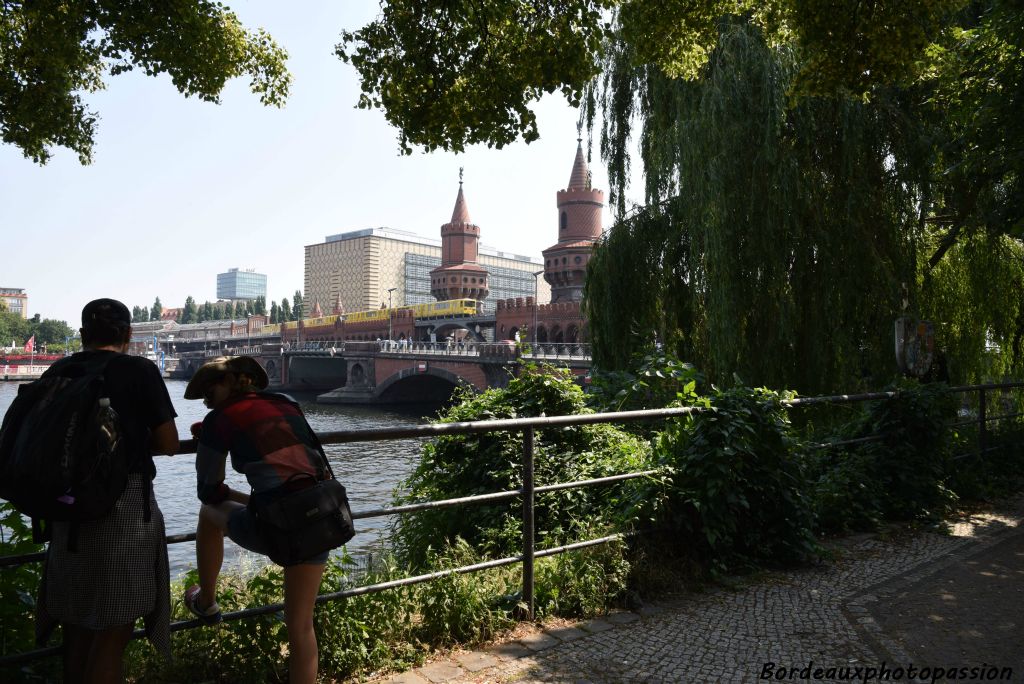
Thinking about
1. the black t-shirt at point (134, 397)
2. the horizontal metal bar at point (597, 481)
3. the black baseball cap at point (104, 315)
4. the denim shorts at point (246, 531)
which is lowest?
the horizontal metal bar at point (597, 481)

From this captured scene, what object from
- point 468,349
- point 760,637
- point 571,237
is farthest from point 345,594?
point 571,237

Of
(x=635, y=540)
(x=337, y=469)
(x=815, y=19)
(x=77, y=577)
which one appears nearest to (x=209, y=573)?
(x=77, y=577)

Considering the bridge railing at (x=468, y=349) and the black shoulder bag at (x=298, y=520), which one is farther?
the bridge railing at (x=468, y=349)

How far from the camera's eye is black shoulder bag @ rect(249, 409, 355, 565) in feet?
7.82

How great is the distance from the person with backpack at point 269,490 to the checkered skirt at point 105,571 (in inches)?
7.7

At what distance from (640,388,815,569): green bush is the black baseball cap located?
9.80 ft

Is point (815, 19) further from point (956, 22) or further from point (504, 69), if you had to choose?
point (956, 22)

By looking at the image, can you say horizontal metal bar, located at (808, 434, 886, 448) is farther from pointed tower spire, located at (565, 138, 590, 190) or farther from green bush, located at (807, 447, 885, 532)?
pointed tower spire, located at (565, 138, 590, 190)

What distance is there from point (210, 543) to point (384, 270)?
158 metres

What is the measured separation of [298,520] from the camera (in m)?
2.40

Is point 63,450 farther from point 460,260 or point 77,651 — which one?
point 460,260

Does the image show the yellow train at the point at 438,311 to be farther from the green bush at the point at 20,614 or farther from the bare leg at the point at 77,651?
the bare leg at the point at 77,651

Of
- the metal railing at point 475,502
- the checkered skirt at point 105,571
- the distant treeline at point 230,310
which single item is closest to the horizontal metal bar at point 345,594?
the metal railing at point 475,502

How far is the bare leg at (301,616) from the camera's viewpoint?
8.38 ft
